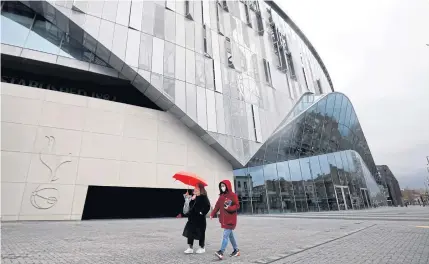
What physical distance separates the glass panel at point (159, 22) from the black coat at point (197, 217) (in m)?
17.4

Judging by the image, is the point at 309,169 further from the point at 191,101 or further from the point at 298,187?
the point at 191,101

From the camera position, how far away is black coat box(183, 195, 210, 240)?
5.39 meters

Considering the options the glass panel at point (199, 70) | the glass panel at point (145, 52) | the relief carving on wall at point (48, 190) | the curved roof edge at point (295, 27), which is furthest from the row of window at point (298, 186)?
the curved roof edge at point (295, 27)

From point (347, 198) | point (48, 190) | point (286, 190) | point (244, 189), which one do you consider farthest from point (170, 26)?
point (347, 198)

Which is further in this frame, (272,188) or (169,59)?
(272,188)

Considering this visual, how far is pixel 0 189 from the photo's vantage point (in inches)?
516

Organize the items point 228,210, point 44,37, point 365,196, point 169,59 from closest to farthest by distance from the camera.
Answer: point 228,210 < point 44,37 < point 169,59 < point 365,196

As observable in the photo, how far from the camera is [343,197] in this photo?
86.5 feet

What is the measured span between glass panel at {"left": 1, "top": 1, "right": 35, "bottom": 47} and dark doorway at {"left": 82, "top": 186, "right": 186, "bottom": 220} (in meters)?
11.8

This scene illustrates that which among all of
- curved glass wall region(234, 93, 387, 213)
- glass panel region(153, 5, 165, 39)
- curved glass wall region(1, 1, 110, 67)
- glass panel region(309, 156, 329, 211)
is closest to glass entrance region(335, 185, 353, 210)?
curved glass wall region(234, 93, 387, 213)

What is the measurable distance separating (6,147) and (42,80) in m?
5.88

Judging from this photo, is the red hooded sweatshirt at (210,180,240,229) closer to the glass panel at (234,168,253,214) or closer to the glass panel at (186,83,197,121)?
the glass panel at (186,83,197,121)

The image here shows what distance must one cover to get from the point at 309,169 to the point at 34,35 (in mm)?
26539

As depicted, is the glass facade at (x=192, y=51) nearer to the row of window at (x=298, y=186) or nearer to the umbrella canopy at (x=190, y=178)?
the row of window at (x=298, y=186)
